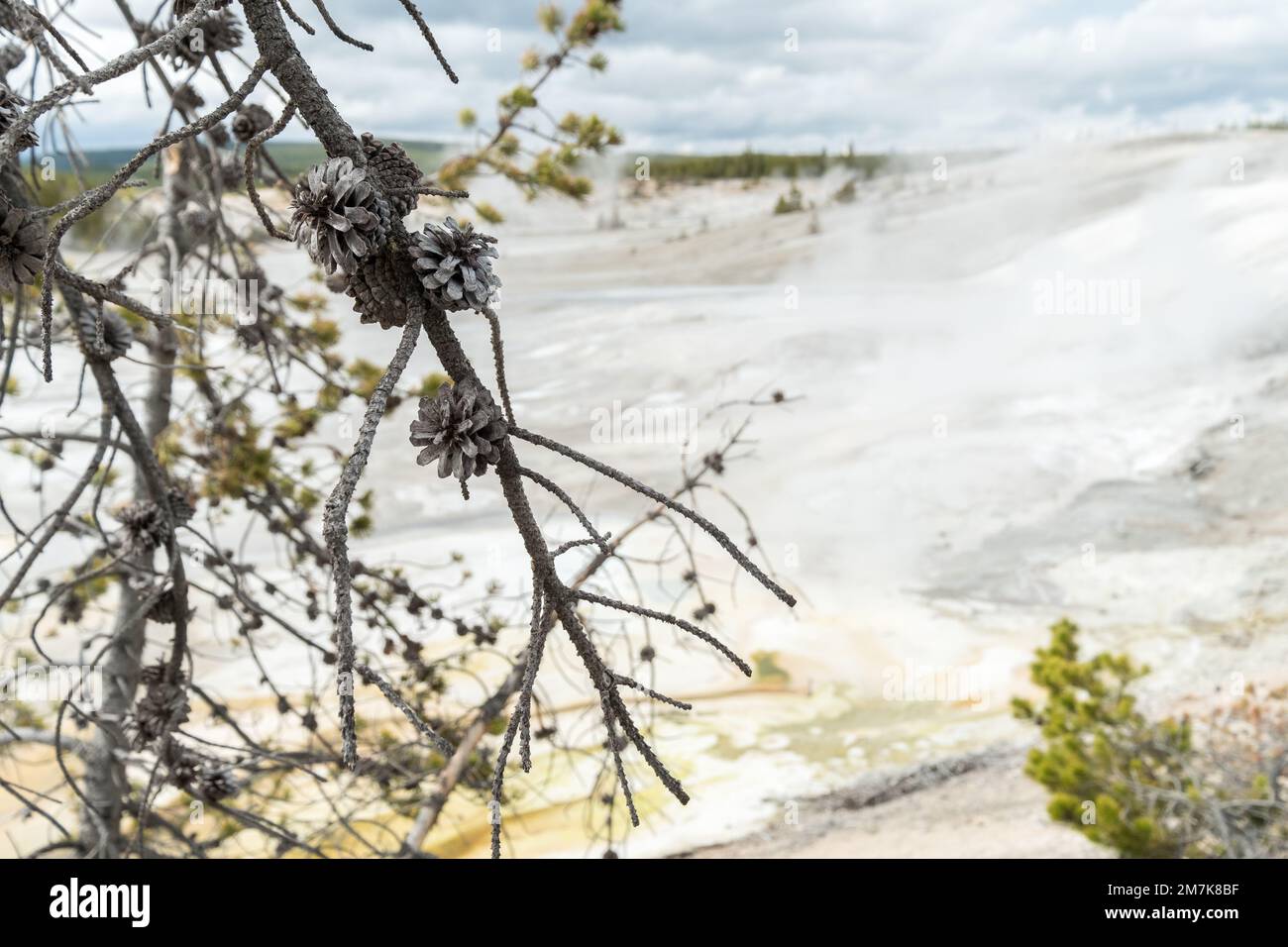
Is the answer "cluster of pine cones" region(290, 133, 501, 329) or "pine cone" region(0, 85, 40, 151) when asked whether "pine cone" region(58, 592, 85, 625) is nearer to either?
"pine cone" region(0, 85, 40, 151)

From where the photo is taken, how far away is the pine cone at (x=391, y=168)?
306mm

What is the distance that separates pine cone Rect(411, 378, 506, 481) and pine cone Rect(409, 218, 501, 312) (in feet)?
0.09

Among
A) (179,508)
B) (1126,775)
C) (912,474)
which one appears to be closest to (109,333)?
(179,508)

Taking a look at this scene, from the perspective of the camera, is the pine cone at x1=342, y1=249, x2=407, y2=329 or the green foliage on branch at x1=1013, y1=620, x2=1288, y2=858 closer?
the pine cone at x1=342, y1=249, x2=407, y2=329

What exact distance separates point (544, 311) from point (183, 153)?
3.18m

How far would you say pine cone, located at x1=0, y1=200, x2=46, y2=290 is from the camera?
356 mm

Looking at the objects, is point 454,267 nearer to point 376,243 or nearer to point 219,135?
point 376,243

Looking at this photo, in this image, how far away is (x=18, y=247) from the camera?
1.18 ft

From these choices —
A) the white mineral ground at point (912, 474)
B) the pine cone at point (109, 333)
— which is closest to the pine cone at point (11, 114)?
the pine cone at point (109, 333)

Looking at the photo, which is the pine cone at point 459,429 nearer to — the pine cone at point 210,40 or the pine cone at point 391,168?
the pine cone at point 391,168

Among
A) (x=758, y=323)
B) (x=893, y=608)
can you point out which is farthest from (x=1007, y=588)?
(x=758, y=323)

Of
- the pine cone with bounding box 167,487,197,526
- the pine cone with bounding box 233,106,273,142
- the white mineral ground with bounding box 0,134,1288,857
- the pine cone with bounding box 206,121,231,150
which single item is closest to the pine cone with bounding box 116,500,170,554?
the pine cone with bounding box 167,487,197,526

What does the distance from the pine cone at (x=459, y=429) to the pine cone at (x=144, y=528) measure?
50cm
